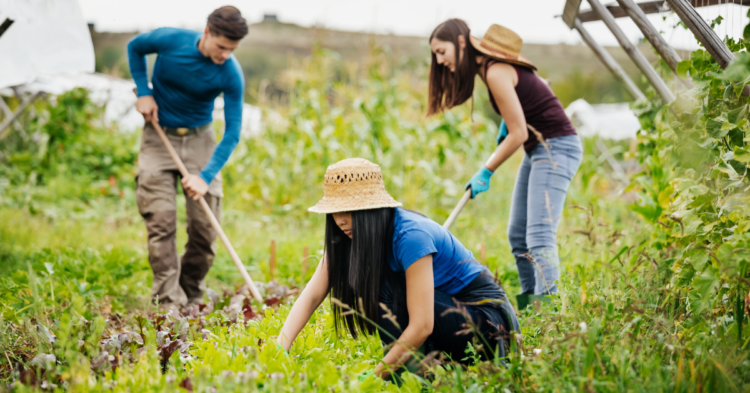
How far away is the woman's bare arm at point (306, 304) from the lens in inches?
85.8

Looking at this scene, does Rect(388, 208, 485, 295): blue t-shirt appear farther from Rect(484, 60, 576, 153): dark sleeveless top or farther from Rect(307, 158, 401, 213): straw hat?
Rect(484, 60, 576, 153): dark sleeveless top

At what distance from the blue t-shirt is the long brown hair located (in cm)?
107

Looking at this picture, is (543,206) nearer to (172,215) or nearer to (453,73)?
(453,73)

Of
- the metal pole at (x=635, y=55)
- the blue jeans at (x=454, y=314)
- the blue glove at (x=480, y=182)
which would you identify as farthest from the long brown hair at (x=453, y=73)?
the blue jeans at (x=454, y=314)

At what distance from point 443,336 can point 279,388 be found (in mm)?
753

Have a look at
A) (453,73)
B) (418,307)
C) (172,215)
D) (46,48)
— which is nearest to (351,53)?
(46,48)

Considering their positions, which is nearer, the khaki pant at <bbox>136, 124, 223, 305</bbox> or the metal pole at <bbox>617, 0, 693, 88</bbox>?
the metal pole at <bbox>617, 0, 693, 88</bbox>

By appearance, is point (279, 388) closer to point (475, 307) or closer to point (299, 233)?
point (475, 307)

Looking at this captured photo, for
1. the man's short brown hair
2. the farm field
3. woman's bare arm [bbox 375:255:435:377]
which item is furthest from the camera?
the man's short brown hair

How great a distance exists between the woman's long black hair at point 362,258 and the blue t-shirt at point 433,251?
0.04 meters

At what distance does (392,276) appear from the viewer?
7.12 ft

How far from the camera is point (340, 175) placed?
2.02m

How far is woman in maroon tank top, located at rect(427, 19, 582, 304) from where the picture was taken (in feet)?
9.29

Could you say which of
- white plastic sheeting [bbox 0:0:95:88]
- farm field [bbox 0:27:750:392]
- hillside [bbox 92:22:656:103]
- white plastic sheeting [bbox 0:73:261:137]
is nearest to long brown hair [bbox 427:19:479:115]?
farm field [bbox 0:27:750:392]
